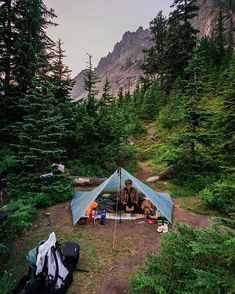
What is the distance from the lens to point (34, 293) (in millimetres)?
4715

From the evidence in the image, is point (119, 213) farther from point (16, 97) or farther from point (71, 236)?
point (16, 97)

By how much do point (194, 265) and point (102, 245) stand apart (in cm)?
433

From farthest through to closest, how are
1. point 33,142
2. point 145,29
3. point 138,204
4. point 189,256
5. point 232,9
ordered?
point 145,29, point 232,9, point 33,142, point 138,204, point 189,256

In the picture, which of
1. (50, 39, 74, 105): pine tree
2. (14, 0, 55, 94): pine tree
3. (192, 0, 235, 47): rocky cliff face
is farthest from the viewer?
(192, 0, 235, 47): rocky cliff face

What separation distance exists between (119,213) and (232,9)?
257ft

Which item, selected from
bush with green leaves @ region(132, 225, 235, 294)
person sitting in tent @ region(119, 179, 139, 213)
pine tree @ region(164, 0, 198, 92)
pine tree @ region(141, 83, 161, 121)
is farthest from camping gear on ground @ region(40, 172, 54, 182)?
pine tree @ region(164, 0, 198, 92)

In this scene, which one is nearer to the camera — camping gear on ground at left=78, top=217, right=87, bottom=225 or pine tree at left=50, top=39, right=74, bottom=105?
camping gear on ground at left=78, top=217, right=87, bottom=225

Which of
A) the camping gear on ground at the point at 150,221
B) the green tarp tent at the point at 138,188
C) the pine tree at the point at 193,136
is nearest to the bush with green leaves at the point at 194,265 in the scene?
the green tarp tent at the point at 138,188

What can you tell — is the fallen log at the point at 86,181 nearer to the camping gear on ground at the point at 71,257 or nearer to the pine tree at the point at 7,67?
the pine tree at the point at 7,67

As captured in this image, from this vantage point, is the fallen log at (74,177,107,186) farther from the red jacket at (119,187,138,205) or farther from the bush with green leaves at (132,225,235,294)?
the bush with green leaves at (132,225,235,294)

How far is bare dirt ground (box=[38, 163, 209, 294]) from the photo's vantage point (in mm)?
5516

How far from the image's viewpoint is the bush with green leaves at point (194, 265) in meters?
2.54

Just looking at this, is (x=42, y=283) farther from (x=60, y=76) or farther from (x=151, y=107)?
(x=151, y=107)

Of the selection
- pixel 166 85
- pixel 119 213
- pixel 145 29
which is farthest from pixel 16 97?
pixel 145 29
